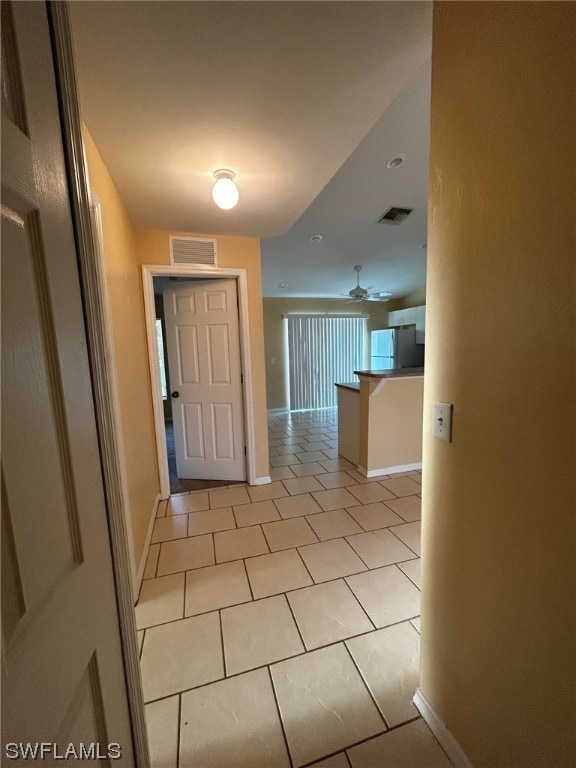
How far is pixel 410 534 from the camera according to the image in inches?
84.6

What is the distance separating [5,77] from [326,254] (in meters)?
4.36

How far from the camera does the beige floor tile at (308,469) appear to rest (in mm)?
3254

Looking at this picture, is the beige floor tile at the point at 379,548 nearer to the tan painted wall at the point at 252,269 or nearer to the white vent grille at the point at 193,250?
the tan painted wall at the point at 252,269

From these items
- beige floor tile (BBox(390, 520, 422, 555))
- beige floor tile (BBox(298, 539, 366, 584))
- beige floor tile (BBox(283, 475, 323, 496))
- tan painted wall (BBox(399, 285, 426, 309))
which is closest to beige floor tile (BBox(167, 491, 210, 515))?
beige floor tile (BBox(283, 475, 323, 496))

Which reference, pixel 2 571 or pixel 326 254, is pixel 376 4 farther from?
pixel 326 254

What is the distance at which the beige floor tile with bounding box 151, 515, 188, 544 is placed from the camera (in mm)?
2209

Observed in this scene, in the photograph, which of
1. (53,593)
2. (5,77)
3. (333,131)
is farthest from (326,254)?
(53,593)

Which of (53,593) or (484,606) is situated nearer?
(53,593)

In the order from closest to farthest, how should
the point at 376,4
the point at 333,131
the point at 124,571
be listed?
the point at 124,571, the point at 376,4, the point at 333,131

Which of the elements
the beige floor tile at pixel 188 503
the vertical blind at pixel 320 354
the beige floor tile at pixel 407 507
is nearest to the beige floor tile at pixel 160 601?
the beige floor tile at pixel 188 503

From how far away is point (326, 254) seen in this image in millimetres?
4434

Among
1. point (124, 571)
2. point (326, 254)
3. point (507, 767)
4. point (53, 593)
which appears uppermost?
point (326, 254)

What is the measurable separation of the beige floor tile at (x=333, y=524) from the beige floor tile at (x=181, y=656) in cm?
92

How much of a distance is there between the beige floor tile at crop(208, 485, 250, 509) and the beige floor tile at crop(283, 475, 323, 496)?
42 cm
